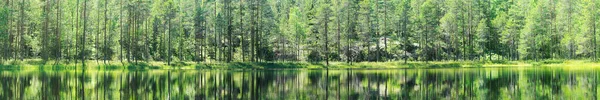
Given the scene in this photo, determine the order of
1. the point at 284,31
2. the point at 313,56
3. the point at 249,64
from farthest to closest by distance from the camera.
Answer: the point at 313,56 → the point at 284,31 → the point at 249,64

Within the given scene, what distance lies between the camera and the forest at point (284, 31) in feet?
257

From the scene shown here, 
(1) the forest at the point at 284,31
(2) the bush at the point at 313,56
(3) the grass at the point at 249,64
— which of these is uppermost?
(1) the forest at the point at 284,31

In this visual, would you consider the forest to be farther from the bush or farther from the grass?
the grass

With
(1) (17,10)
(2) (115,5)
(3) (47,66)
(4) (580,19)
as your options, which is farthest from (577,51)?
(1) (17,10)

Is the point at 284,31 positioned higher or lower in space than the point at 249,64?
higher

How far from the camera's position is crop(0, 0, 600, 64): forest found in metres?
78.2

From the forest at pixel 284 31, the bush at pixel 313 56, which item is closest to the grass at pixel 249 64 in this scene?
the forest at pixel 284 31

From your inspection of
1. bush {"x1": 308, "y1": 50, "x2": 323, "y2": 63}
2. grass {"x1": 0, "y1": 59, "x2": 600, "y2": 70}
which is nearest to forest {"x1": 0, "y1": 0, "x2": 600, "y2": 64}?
bush {"x1": 308, "y1": 50, "x2": 323, "y2": 63}

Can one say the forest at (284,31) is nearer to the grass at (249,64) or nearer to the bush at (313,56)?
the bush at (313,56)

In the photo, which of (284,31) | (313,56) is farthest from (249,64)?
(313,56)

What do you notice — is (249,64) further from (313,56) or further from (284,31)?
(313,56)

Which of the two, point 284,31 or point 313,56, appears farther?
point 313,56

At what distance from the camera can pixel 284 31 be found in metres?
88.3

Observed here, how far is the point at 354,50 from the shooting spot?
9406cm
